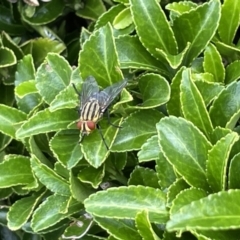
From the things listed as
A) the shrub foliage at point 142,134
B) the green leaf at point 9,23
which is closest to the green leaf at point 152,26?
the shrub foliage at point 142,134

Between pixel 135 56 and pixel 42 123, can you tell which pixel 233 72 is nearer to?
pixel 135 56

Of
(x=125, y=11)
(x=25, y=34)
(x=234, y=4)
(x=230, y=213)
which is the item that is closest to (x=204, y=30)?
(x=234, y=4)

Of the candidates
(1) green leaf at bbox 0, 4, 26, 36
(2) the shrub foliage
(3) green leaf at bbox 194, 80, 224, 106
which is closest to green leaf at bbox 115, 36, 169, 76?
(2) the shrub foliage

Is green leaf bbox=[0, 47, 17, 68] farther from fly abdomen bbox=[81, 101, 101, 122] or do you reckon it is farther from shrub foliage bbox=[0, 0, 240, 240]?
fly abdomen bbox=[81, 101, 101, 122]

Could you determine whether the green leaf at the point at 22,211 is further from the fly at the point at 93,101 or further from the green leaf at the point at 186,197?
the green leaf at the point at 186,197

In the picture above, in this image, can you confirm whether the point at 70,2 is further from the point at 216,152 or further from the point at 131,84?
the point at 216,152

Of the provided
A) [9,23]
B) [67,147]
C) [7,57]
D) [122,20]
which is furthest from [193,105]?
[9,23]
